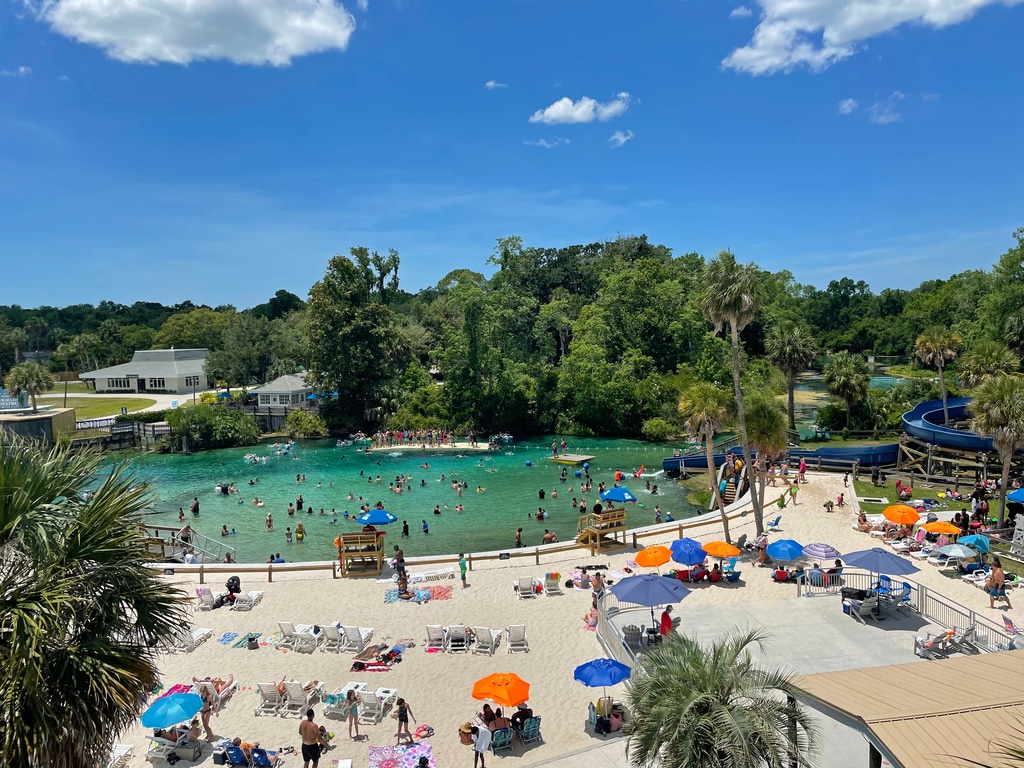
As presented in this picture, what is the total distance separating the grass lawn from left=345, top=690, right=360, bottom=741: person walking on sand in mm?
66815

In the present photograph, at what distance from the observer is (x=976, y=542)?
19578 mm

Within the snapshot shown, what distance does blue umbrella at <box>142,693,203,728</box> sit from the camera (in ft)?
37.8

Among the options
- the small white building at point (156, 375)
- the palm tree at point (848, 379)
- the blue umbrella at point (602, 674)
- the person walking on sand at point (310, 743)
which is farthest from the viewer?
the small white building at point (156, 375)

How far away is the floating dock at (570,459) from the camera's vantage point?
48.2m

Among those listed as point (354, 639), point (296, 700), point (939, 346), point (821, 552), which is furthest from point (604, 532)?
point (939, 346)

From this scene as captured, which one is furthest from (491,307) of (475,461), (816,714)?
(816,714)

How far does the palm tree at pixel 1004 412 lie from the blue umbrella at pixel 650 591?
14.6 m

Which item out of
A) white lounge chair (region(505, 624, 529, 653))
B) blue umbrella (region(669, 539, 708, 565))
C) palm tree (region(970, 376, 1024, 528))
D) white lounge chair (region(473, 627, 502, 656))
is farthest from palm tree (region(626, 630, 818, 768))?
palm tree (region(970, 376, 1024, 528))

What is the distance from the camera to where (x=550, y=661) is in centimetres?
1563

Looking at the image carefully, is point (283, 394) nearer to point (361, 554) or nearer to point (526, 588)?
point (361, 554)

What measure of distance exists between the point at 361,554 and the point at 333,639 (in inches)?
228

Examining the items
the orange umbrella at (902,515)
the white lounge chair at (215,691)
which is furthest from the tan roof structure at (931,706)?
the orange umbrella at (902,515)

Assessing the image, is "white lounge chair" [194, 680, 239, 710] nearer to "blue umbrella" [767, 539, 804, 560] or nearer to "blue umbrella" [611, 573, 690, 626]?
"blue umbrella" [611, 573, 690, 626]

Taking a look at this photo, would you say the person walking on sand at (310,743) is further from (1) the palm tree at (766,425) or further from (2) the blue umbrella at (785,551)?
(1) the palm tree at (766,425)
